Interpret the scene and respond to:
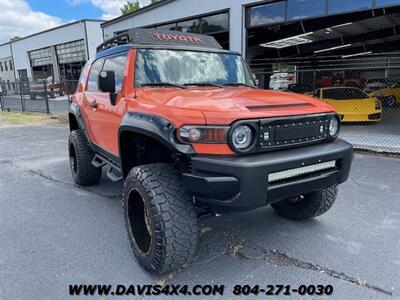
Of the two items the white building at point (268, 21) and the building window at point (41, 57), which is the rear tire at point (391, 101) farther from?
the building window at point (41, 57)

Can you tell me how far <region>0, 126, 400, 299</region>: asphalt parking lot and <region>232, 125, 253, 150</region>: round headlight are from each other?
1184 mm

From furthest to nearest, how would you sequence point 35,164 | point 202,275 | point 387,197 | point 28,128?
point 28,128
point 35,164
point 387,197
point 202,275

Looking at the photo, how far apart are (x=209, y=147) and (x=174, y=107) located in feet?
1.53

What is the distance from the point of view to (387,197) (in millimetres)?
4695

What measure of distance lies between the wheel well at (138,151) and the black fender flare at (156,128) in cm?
19

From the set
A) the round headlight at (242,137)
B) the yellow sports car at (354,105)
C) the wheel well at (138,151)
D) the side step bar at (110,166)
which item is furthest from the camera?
the yellow sports car at (354,105)

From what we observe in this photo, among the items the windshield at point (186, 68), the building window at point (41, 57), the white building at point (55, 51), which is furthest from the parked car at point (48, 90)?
the windshield at point (186, 68)

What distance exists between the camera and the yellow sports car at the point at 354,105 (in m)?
11.2

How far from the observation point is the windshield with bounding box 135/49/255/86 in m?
3.59

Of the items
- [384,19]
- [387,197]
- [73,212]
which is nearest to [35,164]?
[73,212]

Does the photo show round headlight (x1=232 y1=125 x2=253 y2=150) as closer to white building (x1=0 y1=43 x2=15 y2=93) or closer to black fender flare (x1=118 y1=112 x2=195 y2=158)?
black fender flare (x1=118 y1=112 x2=195 y2=158)

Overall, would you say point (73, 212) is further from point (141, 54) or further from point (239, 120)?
point (239, 120)

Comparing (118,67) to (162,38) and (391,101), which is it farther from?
(391,101)

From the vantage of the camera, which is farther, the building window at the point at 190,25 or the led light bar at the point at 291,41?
the led light bar at the point at 291,41
